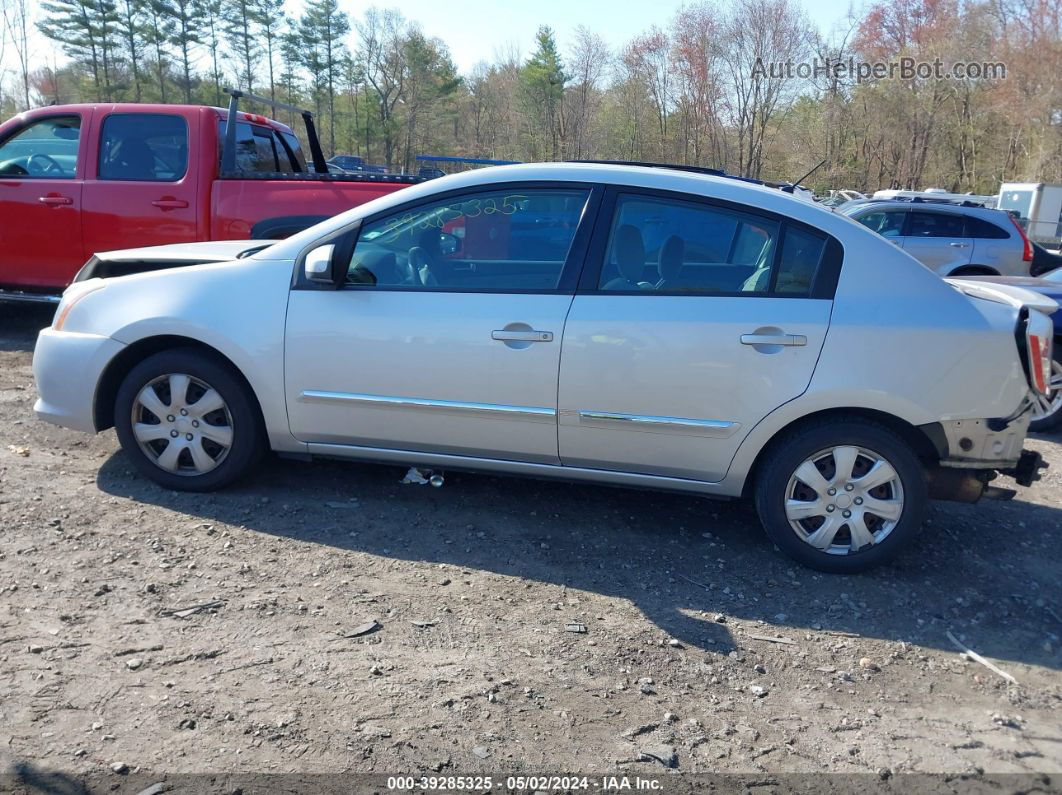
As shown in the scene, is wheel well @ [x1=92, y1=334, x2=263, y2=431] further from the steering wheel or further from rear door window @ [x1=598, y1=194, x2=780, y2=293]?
the steering wheel

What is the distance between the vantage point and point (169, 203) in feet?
23.9

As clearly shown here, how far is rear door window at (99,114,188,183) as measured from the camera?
24.1ft

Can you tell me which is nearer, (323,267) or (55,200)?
(323,267)

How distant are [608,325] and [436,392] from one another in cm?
88

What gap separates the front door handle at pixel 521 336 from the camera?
3.96m

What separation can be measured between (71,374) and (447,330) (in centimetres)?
205

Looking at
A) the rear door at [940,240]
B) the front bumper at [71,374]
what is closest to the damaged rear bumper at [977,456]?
the front bumper at [71,374]

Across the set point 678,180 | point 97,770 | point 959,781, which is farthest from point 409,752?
point 678,180

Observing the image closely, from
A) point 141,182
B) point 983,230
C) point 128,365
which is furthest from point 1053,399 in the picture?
point 141,182

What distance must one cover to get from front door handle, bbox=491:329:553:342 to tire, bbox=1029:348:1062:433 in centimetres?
434

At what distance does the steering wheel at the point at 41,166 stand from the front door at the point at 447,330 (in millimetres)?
4866

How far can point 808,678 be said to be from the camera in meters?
3.16

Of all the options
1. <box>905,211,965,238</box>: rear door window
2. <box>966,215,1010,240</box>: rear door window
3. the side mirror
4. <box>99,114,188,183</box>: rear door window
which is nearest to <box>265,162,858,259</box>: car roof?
the side mirror

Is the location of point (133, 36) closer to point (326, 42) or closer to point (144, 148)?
point (326, 42)
